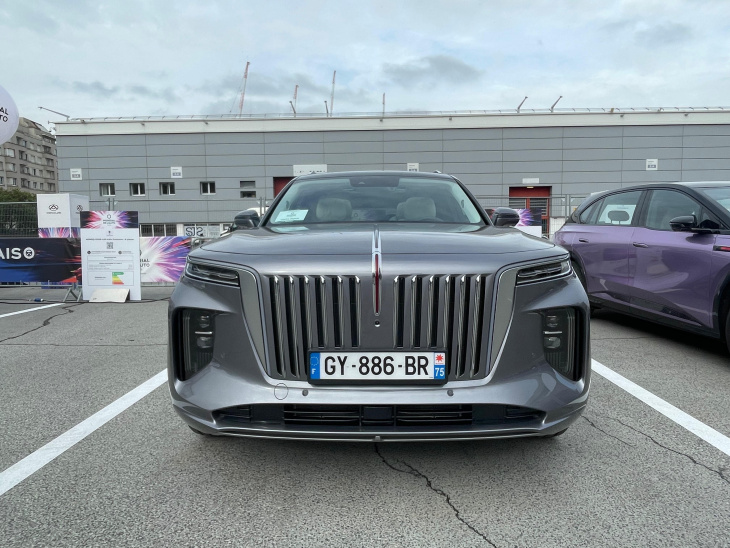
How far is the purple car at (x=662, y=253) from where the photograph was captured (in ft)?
15.0

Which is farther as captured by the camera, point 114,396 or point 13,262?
point 13,262

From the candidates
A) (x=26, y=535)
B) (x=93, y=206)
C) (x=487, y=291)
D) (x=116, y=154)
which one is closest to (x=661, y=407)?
(x=487, y=291)

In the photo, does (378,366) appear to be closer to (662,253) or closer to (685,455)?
(685,455)

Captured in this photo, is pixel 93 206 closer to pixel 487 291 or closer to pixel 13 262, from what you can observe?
pixel 13 262

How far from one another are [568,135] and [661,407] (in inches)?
1143

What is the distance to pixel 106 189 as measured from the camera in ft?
102

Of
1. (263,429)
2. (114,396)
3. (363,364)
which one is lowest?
(114,396)

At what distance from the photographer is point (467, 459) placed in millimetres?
2740

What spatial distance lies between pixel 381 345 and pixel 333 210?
165cm

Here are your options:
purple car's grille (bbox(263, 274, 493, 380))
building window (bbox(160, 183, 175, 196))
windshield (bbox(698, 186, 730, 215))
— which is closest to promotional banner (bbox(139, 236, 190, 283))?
windshield (bbox(698, 186, 730, 215))

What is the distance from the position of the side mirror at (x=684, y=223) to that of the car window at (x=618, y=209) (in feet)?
3.23

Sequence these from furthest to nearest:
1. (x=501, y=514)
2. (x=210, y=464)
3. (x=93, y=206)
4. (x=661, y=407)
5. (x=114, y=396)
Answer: (x=93, y=206)
(x=114, y=396)
(x=661, y=407)
(x=210, y=464)
(x=501, y=514)

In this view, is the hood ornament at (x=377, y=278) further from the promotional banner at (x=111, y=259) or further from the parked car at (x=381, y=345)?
the promotional banner at (x=111, y=259)

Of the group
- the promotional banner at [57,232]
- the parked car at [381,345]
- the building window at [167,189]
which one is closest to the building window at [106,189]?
the building window at [167,189]
